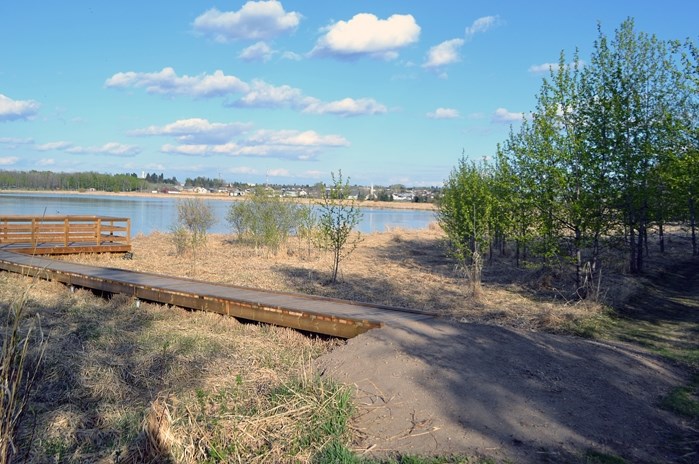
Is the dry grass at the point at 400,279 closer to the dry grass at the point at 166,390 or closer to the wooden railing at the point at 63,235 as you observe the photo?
the wooden railing at the point at 63,235

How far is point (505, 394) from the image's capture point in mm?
6164

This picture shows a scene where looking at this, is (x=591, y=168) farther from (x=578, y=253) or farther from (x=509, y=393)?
(x=509, y=393)

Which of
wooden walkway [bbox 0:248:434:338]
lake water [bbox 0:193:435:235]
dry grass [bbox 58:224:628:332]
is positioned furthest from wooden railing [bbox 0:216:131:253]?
wooden walkway [bbox 0:248:434:338]

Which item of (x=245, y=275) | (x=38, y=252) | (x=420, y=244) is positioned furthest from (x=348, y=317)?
(x=420, y=244)

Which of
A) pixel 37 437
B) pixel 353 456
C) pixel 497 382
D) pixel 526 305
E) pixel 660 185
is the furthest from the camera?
pixel 660 185

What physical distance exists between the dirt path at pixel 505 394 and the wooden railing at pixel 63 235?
16357mm

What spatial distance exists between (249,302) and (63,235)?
14064 mm

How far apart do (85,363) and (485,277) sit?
14.5 metres

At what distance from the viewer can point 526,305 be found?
13578 millimetres

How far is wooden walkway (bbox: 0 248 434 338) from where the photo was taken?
358 inches

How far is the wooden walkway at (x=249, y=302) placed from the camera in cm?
910

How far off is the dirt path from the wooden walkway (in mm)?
933

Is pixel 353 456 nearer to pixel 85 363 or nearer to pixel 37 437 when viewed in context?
pixel 37 437

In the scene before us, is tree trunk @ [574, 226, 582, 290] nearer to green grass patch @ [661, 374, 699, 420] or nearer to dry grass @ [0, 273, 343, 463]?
green grass patch @ [661, 374, 699, 420]
